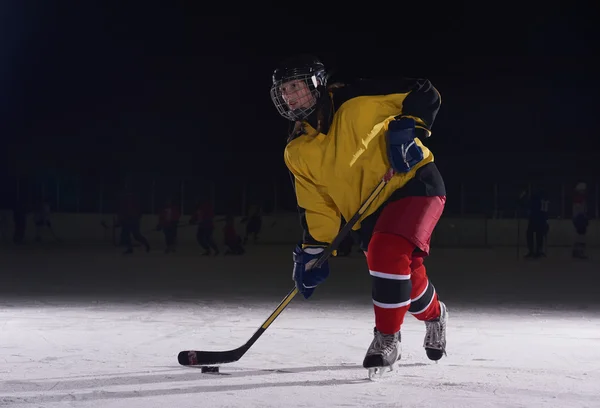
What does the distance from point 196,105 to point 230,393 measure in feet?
81.9

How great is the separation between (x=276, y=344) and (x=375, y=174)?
1.17m

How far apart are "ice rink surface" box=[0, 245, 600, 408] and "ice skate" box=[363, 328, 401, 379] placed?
0.22 ft

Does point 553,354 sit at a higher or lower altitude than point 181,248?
higher

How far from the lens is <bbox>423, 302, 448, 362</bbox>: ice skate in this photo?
3705mm

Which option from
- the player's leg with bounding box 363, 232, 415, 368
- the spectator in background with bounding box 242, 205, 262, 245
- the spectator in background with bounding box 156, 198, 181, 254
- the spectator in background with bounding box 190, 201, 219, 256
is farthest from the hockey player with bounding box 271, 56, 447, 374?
the spectator in background with bounding box 242, 205, 262, 245

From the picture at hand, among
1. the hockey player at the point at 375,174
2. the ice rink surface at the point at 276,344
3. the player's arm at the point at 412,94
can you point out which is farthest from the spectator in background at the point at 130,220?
the player's arm at the point at 412,94

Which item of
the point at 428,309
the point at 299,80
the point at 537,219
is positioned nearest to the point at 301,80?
the point at 299,80

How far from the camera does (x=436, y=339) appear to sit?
3750mm

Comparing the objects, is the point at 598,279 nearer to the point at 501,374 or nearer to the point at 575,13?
the point at 501,374

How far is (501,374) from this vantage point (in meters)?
3.45

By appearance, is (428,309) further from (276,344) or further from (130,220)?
(130,220)

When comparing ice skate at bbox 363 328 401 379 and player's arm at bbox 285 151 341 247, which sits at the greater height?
player's arm at bbox 285 151 341 247

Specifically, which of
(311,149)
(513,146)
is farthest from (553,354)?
(513,146)

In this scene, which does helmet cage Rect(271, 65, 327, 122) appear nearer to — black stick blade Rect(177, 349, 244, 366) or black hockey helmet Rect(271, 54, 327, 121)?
black hockey helmet Rect(271, 54, 327, 121)
